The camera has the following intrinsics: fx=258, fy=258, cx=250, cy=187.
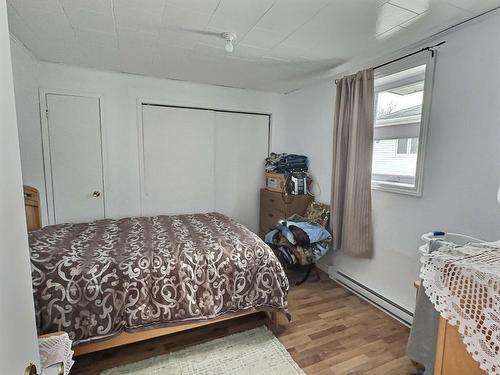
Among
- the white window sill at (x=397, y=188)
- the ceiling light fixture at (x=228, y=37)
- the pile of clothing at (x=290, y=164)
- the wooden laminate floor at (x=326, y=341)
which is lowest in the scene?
the wooden laminate floor at (x=326, y=341)

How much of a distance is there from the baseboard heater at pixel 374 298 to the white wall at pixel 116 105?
8.11ft

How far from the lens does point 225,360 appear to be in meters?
1.71

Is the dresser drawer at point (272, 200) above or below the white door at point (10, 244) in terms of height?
below

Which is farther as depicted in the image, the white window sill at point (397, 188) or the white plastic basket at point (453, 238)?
the white window sill at point (397, 188)

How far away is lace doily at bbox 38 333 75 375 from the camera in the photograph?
3.28 feet

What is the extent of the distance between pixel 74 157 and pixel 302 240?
2.60 meters

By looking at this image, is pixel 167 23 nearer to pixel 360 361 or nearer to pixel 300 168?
pixel 300 168

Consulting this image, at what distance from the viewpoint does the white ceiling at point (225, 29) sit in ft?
5.25

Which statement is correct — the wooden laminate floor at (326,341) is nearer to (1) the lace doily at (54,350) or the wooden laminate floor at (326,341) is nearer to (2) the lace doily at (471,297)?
(1) the lace doily at (54,350)

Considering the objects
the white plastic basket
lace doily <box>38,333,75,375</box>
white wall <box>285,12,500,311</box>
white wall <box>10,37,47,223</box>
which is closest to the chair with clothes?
white wall <box>285,12,500,311</box>

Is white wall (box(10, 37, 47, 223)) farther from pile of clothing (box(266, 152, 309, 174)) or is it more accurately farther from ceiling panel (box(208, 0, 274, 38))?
pile of clothing (box(266, 152, 309, 174))

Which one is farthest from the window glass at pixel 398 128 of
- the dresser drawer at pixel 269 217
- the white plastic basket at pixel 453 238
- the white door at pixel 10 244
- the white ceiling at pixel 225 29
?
the white door at pixel 10 244

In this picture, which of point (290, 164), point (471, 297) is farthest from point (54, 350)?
point (290, 164)

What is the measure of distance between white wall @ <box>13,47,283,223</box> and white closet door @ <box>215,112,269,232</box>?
272 millimetres
